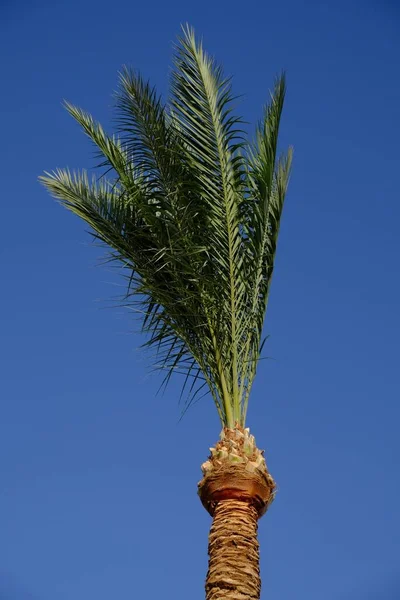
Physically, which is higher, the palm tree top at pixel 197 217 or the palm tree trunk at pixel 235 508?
the palm tree top at pixel 197 217

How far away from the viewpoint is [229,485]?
9828 millimetres

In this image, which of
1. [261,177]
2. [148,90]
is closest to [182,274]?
[261,177]

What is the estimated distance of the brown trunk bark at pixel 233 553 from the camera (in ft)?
30.1

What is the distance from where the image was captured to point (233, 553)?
9.38 meters

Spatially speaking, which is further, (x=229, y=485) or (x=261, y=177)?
(x=261, y=177)

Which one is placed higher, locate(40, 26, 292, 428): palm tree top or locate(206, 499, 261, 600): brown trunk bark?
locate(40, 26, 292, 428): palm tree top

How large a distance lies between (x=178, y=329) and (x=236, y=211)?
150cm

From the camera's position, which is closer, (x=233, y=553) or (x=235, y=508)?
(x=233, y=553)

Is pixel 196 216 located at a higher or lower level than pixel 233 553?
higher

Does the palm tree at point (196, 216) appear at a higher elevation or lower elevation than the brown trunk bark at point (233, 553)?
higher

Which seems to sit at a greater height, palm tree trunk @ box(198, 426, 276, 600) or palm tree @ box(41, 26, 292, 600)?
palm tree @ box(41, 26, 292, 600)

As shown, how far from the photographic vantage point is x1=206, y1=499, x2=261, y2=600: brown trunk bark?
917 centimetres

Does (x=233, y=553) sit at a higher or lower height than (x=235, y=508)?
lower

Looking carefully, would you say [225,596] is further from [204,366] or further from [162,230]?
[162,230]
